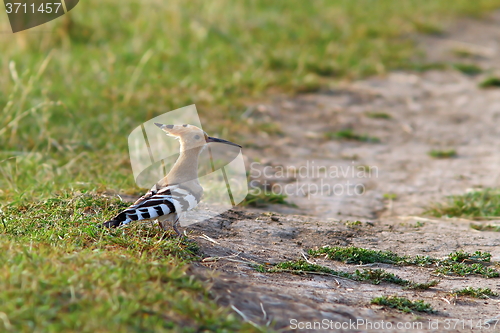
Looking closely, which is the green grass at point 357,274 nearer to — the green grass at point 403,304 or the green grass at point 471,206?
the green grass at point 403,304

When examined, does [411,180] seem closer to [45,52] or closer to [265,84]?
[265,84]

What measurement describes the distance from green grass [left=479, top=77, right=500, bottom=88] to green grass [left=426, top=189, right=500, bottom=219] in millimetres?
3445

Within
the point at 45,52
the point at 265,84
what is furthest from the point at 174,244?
the point at 45,52

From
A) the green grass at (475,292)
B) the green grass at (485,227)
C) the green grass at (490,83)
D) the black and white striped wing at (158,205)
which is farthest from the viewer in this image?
the green grass at (490,83)

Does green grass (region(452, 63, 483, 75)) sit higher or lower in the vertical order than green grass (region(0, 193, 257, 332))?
lower

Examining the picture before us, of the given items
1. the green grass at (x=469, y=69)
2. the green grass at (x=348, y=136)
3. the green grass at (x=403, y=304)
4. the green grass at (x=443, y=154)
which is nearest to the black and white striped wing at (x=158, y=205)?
the green grass at (x=403, y=304)

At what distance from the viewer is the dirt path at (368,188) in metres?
3.14

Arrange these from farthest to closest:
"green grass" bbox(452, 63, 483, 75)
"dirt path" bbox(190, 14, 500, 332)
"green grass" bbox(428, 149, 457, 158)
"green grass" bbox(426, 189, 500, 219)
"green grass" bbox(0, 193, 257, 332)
Result: "green grass" bbox(452, 63, 483, 75)
"green grass" bbox(428, 149, 457, 158)
"green grass" bbox(426, 189, 500, 219)
"dirt path" bbox(190, 14, 500, 332)
"green grass" bbox(0, 193, 257, 332)

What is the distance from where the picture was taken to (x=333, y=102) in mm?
7652

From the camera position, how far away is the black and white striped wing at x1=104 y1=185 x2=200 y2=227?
3.26 metres

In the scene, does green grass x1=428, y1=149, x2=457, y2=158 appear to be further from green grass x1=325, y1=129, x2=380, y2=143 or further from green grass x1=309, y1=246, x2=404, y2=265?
green grass x1=309, y1=246, x2=404, y2=265

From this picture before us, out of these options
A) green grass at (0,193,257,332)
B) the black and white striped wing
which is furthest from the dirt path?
the black and white striped wing

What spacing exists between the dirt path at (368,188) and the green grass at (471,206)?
144 millimetres

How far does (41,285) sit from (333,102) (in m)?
5.58
